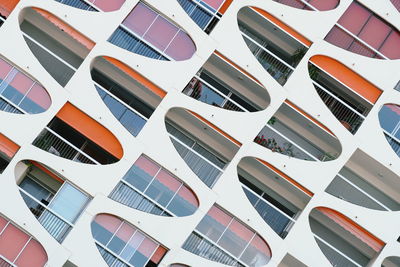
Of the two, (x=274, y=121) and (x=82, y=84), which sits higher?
(x=274, y=121)

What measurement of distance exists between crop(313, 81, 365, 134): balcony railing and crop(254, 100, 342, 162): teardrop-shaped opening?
4.21ft

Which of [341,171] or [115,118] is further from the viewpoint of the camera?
[341,171]

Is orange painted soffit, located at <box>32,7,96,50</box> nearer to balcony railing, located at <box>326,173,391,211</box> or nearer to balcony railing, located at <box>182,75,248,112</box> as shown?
balcony railing, located at <box>182,75,248,112</box>

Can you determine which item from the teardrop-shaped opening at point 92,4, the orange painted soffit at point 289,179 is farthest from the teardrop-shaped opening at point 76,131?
the orange painted soffit at point 289,179

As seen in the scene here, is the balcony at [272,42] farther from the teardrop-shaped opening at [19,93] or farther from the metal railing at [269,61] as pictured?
the teardrop-shaped opening at [19,93]

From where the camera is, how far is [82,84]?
169 feet

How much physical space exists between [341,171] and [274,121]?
5490 mm

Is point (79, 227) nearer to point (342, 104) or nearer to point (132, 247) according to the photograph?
point (132, 247)

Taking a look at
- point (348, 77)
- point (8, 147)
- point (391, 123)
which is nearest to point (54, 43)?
point (8, 147)

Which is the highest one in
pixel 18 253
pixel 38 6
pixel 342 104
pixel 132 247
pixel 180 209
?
pixel 342 104

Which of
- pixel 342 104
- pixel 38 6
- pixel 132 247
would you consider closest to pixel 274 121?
pixel 342 104

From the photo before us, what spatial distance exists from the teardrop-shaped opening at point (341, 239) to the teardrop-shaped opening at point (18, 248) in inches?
630

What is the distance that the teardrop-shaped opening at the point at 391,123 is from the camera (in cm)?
5441

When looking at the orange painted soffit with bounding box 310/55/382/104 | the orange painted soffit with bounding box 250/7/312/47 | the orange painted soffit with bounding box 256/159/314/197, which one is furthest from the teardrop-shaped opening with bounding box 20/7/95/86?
the orange painted soffit with bounding box 310/55/382/104
